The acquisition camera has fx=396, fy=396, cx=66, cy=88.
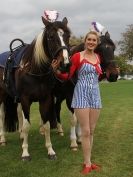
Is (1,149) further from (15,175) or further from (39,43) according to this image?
(39,43)

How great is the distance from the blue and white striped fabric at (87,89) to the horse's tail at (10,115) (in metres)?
3.42

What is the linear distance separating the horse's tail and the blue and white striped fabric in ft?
11.2

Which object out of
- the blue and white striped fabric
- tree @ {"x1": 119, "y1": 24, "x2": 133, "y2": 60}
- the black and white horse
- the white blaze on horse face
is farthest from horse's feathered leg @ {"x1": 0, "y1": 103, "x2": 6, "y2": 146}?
tree @ {"x1": 119, "y1": 24, "x2": 133, "y2": 60}

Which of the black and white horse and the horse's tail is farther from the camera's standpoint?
the horse's tail

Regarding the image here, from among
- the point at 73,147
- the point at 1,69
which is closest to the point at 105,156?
the point at 73,147

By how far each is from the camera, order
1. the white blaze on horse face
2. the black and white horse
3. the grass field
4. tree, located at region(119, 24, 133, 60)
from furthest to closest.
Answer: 1. tree, located at region(119, 24, 133, 60)
2. the black and white horse
3. the grass field
4. the white blaze on horse face

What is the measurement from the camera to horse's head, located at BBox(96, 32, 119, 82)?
7.17 meters

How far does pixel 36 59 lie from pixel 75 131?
8.20 ft

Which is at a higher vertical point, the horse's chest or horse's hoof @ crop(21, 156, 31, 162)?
the horse's chest

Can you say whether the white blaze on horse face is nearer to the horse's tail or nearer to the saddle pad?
the saddle pad

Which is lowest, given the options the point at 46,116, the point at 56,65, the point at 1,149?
the point at 1,149

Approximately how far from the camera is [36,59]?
7.15m

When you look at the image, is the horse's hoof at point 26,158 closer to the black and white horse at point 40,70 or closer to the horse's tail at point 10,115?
the black and white horse at point 40,70

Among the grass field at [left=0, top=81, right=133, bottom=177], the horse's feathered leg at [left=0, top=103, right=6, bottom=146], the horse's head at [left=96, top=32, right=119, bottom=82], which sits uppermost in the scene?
the horse's head at [left=96, top=32, right=119, bottom=82]
